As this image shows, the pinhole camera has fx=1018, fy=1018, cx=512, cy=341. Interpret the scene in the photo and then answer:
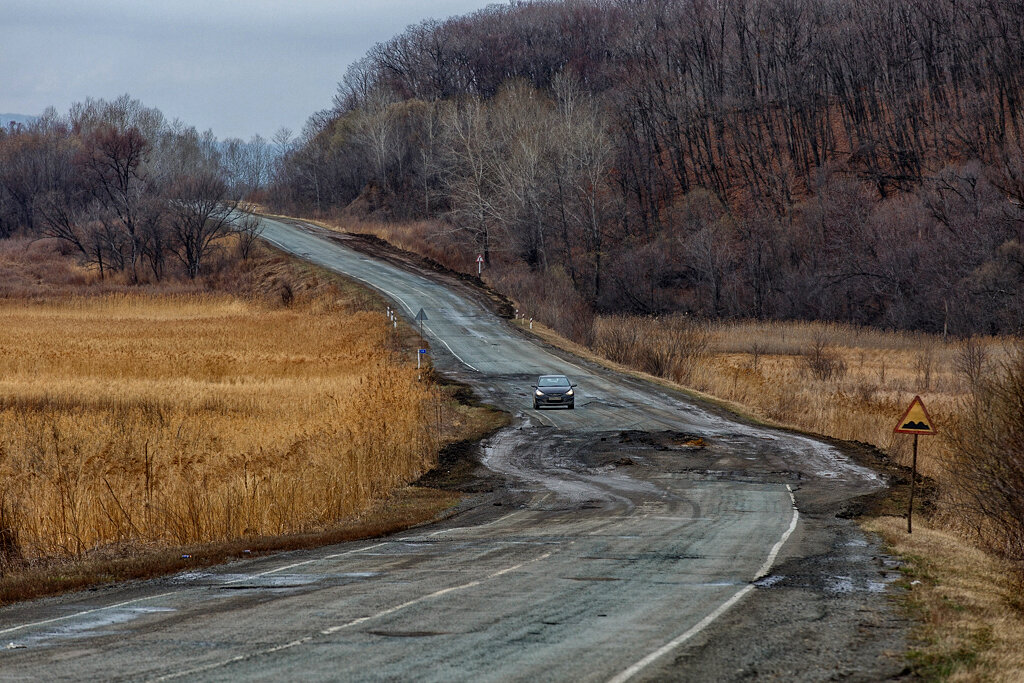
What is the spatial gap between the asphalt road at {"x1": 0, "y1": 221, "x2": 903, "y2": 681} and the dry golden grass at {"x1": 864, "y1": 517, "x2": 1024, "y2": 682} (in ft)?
1.27

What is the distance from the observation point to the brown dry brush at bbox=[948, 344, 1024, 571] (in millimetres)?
16047

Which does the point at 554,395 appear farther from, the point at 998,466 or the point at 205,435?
the point at 998,466

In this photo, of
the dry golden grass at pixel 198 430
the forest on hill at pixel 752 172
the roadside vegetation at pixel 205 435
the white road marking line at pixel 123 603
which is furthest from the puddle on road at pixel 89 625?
the forest on hill at pixel 752 172

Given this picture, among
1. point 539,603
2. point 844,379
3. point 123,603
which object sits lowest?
point 844,379

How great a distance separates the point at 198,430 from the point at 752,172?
7081 centimetres

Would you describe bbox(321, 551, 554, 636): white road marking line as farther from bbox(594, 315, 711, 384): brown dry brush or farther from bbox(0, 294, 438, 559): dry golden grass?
bbox(594, 315, 711, 384): brown dry brush

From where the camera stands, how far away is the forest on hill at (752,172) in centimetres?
7025

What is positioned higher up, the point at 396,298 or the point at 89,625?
the point at 396,298

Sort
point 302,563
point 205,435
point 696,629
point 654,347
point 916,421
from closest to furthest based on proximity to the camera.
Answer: point 696,629 → point 302,563 → point 916,421 → point 205,435 → point 654,347

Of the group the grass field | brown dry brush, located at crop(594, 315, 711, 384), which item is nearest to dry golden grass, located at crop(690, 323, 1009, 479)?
the grass field

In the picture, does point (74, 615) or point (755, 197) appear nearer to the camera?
point (74, 615)

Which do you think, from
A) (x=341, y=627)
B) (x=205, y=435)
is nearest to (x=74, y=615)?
(x=341, y=627)

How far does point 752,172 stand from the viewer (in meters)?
89.2

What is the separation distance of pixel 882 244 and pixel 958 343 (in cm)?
1819
